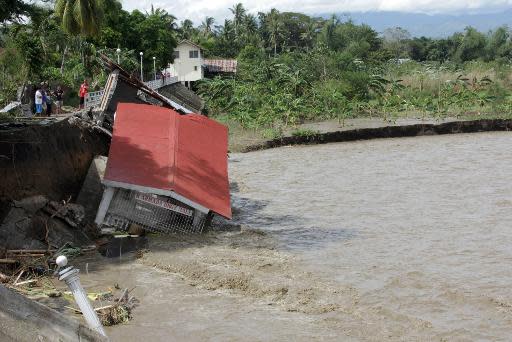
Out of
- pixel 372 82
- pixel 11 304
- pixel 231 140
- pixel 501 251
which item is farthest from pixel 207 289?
pixel 372 82

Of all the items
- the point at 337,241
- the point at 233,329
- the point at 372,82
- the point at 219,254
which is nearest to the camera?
the point at 233,329

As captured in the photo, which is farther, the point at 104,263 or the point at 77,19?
the point at 77,19

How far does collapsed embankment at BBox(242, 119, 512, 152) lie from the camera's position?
1190 inches

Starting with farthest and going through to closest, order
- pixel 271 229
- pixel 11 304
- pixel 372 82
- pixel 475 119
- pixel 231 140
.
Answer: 1. pixel 372 82
2. pixel 475 119
3. pixel 231 140
4. pixel 271 229
5. pixel 11 304

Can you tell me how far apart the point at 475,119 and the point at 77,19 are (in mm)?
21973

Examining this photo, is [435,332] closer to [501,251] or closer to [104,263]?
[501,251]

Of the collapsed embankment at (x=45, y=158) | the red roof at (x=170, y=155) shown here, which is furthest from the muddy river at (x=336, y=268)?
the collapsed embankment at (x=45, y=158)

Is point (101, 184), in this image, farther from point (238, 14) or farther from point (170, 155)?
point (238, 14)

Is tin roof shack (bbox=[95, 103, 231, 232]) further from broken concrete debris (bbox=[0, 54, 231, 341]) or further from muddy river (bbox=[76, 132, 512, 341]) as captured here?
muddy river (bbox=[76, 132, 512, 341])

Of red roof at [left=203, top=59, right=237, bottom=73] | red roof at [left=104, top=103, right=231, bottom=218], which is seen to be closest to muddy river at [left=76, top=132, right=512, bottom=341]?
red roof at [left=104, top=103, right=231, bottom=218]

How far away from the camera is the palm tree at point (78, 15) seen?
30.6 m

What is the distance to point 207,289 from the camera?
32.5 feet

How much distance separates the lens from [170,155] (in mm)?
12820

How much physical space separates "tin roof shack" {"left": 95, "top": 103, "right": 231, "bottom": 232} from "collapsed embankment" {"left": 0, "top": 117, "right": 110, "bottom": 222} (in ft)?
2.28
